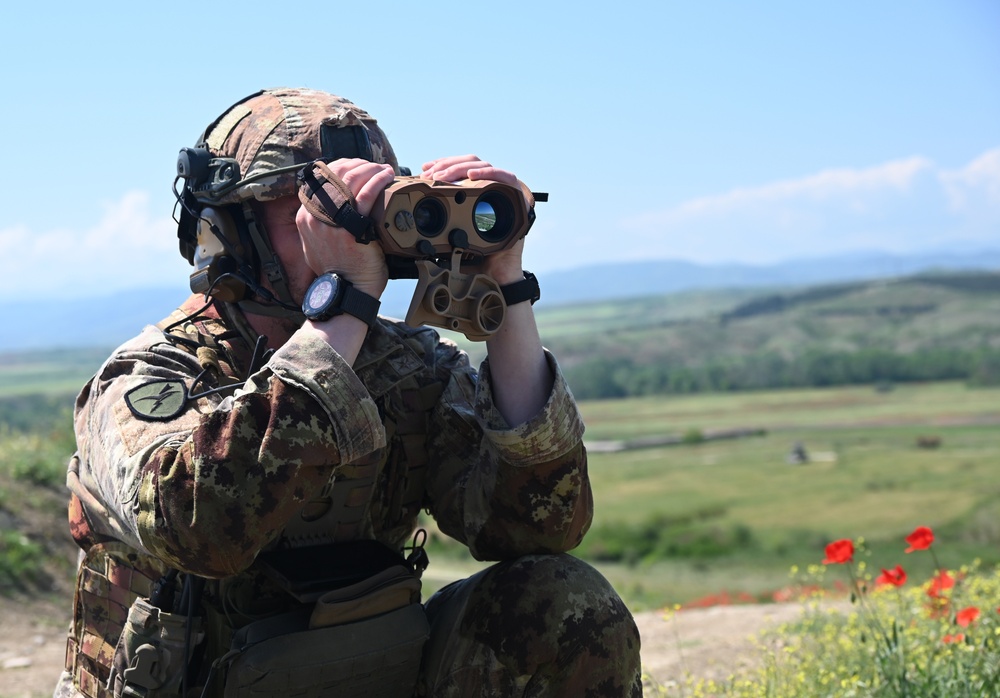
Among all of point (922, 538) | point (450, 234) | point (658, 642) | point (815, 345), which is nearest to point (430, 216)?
point (450, 234)

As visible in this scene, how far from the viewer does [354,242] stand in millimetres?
2770

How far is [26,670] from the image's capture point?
232 inches

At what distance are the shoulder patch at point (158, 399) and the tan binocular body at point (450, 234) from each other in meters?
0.58

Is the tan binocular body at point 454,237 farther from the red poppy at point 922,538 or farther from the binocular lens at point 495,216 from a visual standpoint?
the red poppy at point 922,538

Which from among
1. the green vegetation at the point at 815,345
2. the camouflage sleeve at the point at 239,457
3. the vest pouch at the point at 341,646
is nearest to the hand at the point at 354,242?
the camouflage sleeve at the point at 239,457

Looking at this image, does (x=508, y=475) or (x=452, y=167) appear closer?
(x=452, y=167)

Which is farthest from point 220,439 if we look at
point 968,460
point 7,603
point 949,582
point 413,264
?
point 968,460

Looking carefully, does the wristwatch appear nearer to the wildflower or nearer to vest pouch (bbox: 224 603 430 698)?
vest pouch (bbox: 224 603 430 698)

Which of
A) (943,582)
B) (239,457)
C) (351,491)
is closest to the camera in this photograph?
(239,457)

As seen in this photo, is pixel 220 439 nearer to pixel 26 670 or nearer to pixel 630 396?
pixel 26 670

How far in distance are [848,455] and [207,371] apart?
49161 millimetres

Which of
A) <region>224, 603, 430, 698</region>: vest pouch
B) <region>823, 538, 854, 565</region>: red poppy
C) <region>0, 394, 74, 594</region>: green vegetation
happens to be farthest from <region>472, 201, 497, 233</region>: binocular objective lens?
<region>0, 394, 74, 594</region>: green vegetation

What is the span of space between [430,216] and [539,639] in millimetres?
1198

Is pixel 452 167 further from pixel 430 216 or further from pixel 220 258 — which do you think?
pixel 220 258
